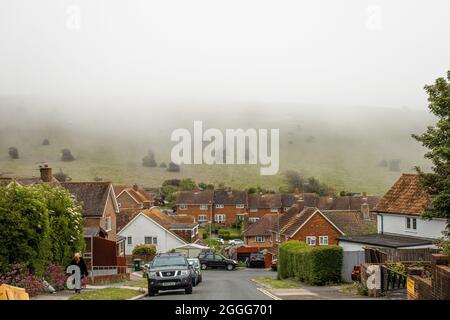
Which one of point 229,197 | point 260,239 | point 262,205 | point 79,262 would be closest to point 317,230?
point 260,239

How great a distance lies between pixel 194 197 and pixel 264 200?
12.8m

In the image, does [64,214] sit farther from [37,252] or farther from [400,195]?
[400,195]

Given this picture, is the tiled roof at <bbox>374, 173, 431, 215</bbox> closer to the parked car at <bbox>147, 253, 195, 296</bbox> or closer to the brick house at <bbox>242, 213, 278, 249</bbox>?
the parked car at <bbox>147, 253, 195, 296</bbox>

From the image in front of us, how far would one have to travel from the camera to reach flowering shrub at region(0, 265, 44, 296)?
19.5 m

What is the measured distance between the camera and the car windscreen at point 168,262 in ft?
75.2

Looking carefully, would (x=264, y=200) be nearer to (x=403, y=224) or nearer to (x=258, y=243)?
(x=258, y=243)

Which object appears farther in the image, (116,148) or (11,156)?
(116,148)

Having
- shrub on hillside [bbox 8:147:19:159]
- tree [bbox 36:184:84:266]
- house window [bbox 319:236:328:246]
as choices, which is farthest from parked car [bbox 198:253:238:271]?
tree [bbox 36:184:84:266]

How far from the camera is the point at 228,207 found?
382 ft

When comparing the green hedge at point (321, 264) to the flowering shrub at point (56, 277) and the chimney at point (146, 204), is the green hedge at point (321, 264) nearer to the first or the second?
the flowering shrub at point (56, 277)

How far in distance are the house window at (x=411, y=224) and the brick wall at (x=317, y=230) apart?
18.3 metres

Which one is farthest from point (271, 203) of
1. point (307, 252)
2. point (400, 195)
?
point (307, 252)
